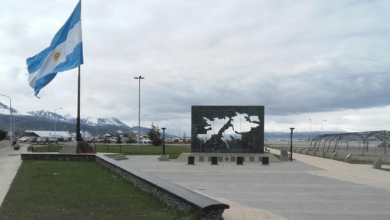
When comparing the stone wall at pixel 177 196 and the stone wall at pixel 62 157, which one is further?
the stone wall at pixel 62 157

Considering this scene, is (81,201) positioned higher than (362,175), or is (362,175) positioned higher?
(81,201)

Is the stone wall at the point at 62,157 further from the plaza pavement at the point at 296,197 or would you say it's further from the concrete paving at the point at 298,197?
the concrete paving at the point at 298,197

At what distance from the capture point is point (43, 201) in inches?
428

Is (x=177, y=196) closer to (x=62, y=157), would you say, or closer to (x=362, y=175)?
(x=362, y=175)

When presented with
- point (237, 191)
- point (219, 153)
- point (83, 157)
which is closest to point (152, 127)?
point (219, 153)

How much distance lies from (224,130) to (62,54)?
17445 mm

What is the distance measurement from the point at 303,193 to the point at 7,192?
988 cm

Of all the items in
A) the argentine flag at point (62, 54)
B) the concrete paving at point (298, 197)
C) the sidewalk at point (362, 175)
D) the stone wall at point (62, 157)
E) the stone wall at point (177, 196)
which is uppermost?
the argentine flag at point (62, 54)

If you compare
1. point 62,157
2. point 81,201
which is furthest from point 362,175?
point 62,157

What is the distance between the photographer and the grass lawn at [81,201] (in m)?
9.15

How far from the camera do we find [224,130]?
3797cm

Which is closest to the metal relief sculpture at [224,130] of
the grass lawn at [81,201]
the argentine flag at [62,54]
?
the argentine flag at [62,54]

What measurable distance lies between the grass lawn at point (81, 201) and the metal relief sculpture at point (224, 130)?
74.0ft

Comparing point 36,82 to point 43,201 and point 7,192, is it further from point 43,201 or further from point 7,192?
point 43,201
